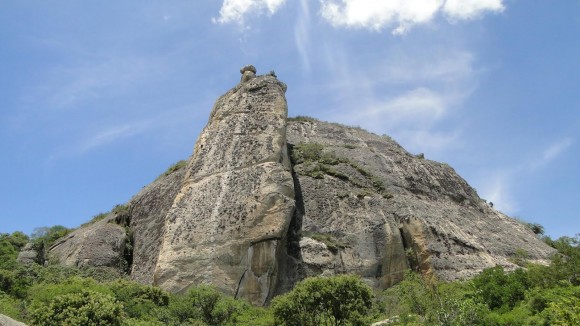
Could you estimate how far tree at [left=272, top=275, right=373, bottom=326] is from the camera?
93.2ft

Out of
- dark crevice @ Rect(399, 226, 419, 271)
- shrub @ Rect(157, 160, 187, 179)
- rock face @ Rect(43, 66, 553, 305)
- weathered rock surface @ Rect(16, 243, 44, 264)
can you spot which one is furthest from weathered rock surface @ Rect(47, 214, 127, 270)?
dark crevice @ Rect(399, 226, 419, 271)

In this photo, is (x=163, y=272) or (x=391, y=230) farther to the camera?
(x=391, y=230)

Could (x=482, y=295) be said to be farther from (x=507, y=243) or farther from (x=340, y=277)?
(x=507, y=243)

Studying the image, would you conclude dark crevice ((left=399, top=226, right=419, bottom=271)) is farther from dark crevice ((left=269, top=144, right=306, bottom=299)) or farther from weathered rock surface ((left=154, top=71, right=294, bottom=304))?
weathered rock surface ((left=154, top=71, right=294, bottom=304))

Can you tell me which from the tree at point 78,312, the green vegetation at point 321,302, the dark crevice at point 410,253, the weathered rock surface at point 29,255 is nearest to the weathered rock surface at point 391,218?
the dark crevice at point 410,253

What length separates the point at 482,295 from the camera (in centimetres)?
2998

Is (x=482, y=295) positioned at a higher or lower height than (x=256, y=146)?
lower

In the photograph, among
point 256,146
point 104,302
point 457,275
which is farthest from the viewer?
point 256,146

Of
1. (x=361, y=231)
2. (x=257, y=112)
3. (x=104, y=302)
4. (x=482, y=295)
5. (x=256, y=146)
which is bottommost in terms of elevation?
(x=104, y=302)

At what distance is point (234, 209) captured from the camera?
1411 inches

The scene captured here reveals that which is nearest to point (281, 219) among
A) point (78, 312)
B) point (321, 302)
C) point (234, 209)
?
point (234, 209)

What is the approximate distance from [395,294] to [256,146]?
12.5m

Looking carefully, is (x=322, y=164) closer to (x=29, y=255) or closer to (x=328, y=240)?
(x=328, y=240)

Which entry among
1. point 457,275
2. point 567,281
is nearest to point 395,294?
point 457,275
